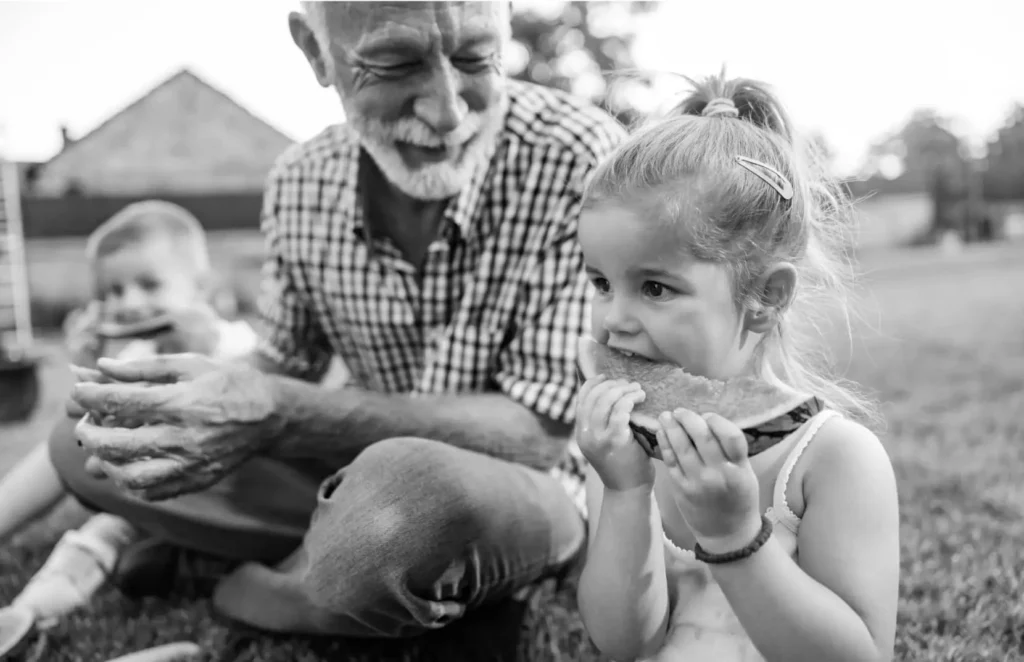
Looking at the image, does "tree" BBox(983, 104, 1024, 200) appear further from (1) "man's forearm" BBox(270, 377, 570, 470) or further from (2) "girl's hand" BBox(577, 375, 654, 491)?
(2) "girl's hand" BBox(577, 375, 654, 491)

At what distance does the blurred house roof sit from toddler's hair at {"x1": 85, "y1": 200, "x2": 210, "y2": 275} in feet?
25.4

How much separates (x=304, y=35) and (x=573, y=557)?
179cm

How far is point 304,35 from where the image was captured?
278cm

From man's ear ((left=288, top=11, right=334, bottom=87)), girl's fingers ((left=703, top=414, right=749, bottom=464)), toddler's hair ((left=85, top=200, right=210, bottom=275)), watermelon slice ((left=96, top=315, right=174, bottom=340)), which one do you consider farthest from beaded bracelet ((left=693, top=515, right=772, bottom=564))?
toddler's hair ((left=85, top=200, right=210, bottom=275))

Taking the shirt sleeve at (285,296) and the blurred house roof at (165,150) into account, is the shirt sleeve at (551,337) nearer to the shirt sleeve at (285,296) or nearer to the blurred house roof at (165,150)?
the shirt sleeve at (285,296)

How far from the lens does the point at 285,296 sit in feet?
10.3

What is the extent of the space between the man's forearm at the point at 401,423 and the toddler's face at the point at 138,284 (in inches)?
87.3

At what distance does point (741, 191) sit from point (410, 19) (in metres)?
1.16

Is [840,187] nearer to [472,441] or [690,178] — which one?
[690,178]

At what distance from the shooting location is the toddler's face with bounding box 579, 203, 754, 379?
1649 mm

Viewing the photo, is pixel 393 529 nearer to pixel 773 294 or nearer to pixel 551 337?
pixel 551 337

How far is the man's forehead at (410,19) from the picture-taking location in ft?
7.84

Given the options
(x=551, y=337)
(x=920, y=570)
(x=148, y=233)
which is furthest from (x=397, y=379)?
(x=148, y=233)

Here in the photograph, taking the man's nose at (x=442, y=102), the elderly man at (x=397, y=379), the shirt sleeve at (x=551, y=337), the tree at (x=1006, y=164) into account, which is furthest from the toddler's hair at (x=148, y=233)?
the tree at (x=1006, y=164)
